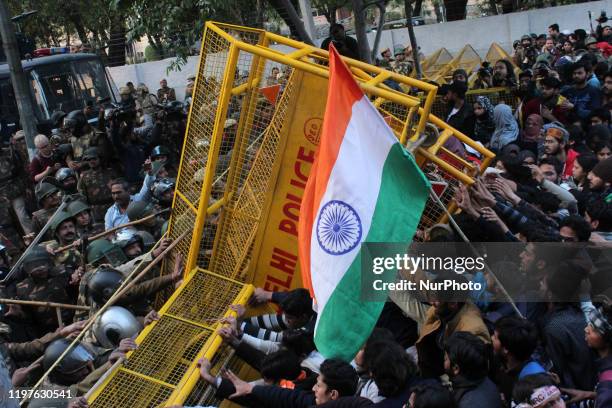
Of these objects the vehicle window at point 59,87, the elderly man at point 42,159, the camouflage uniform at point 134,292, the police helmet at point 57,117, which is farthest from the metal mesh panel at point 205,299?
the vehicle window at point 59,87

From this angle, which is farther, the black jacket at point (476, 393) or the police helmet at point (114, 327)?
the police helmet at point (114, 327)

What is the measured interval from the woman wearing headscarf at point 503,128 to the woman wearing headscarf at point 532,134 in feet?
0.36

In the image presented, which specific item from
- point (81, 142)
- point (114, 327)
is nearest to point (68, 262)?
point (114, 327)

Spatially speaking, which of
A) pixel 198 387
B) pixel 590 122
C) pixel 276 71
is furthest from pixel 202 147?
pixel 590 122

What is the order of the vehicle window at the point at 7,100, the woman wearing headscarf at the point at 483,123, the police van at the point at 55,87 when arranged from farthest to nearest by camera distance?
the vehicle window at the point at 7,100
the police van at the point at 55,87
the woman wearing headscarf at the point at 483,123

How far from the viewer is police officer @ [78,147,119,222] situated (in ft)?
33.6

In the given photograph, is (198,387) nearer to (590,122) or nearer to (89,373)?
(89,373)

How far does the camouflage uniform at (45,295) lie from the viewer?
7.03 meters

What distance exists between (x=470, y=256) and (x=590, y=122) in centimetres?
520

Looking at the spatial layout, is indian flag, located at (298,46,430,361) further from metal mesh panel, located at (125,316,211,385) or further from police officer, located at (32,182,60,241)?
police officer, located at (32,182,60,241)

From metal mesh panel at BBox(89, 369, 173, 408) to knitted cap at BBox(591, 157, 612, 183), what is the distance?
3755mm

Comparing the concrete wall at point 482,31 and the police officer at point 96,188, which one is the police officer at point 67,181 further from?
the concrete wall at point 482,31

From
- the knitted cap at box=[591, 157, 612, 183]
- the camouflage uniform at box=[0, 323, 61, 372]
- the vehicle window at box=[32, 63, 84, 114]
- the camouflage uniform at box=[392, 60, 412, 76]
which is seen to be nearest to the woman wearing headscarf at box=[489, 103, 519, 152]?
the knitted cap at box=[591, 157, 612, 183]

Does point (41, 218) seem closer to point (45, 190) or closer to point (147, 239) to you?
point (45, 190)
